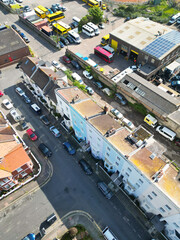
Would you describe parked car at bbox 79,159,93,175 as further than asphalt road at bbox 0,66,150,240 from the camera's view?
Yes

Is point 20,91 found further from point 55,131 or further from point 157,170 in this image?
point 157,170

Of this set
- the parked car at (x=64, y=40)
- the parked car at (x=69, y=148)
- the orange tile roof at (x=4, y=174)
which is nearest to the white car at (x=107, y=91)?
the parked car at (x=69, y=148)

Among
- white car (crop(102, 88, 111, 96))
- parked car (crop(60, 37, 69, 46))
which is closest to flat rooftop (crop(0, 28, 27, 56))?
parked car (crop(60, 37, 69, 46))

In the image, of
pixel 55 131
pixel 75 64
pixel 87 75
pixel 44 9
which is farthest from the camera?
pixel 44 9

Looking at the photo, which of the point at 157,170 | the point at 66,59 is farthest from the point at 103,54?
the point at 157,170

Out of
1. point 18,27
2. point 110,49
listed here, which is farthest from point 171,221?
point 18,27

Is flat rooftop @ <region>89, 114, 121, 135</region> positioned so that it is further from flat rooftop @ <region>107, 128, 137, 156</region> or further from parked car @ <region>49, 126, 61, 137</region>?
parked car @ <region>49, 126, 61, 137</region>
